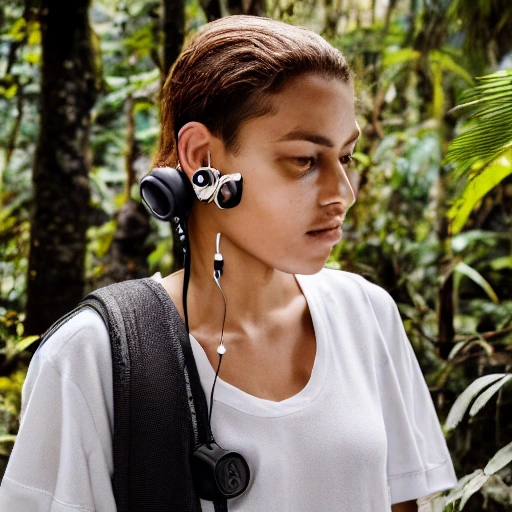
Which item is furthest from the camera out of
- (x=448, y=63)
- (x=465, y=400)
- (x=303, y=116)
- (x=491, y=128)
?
(x=448, y=63)

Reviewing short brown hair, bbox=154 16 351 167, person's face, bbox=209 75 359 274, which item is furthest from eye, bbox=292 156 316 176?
short brown hair, bbox=154 16 351 167

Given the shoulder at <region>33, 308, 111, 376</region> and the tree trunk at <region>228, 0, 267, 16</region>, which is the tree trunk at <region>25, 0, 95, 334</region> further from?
the shoulder at <region>33, 308, 111, 376</region>

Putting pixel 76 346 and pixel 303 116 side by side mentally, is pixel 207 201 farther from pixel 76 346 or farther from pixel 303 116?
pixel 76 346

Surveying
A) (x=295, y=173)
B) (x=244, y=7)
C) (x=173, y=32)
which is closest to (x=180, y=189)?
(x=295, y=173)

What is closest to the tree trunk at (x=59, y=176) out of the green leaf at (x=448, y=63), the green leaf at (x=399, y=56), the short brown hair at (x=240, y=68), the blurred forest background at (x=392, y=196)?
the blurred forest background at (x=392, y=196)

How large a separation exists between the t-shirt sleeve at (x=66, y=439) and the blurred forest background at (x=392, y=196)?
0.98m

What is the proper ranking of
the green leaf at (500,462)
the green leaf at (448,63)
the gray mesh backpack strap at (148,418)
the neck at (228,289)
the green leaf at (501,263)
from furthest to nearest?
the green leaf at (501,263) → the green leaf at (448,63) → the green leaf at (500,462) → the neck at (228,289) → the gray mesh backpack strap at (148,418)

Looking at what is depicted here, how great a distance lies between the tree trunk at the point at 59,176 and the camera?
11.0 ft

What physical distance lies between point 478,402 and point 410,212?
11.1 ft

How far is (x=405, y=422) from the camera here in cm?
151

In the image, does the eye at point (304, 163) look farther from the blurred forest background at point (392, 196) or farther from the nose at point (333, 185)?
the blurred forest background at point (392, 196)

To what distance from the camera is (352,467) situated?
1.33m

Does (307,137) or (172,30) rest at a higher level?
(172,30)

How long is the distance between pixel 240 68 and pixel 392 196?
138 inches
